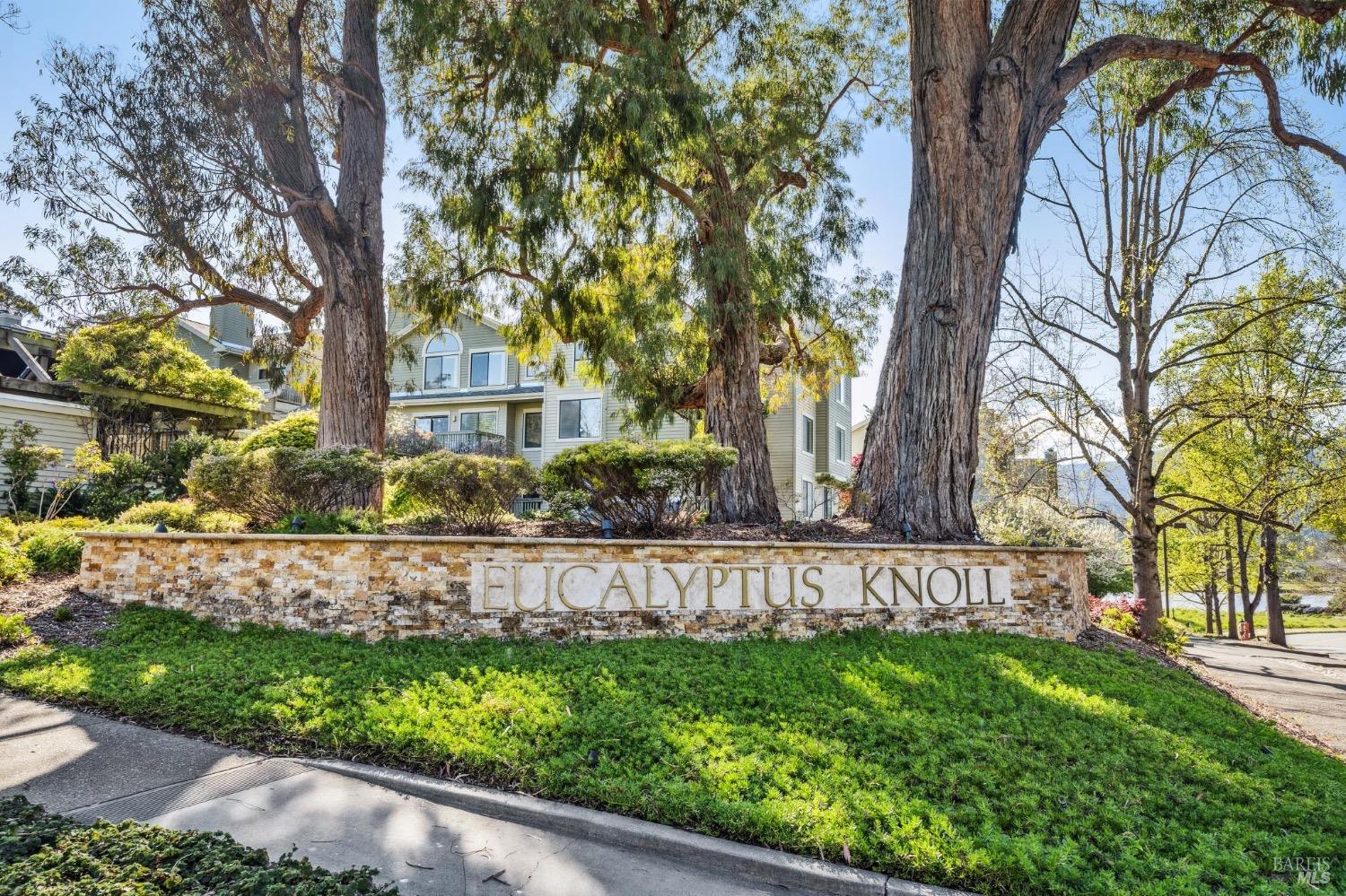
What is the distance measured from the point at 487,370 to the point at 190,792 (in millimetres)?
19670

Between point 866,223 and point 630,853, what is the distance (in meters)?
10.9

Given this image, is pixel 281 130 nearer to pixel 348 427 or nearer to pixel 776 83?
pixel 348 427

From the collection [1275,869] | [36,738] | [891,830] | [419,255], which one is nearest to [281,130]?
[419,255]

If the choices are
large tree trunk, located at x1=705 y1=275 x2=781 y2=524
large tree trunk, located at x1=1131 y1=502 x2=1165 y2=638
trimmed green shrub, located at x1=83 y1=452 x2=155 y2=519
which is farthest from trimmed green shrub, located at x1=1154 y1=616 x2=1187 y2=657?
trimmed green shrub, located at x1=83 y1=452 x2=155 y2=519

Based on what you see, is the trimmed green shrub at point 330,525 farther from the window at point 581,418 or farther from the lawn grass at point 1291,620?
the lawn grass at point 1291,620

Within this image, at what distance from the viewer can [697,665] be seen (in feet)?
19.1

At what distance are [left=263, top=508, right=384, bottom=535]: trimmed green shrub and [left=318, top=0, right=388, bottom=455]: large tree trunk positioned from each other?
7.52 feet

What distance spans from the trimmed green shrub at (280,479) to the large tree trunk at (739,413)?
4.37m

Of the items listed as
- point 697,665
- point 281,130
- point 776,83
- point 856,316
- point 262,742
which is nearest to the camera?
point 262,742

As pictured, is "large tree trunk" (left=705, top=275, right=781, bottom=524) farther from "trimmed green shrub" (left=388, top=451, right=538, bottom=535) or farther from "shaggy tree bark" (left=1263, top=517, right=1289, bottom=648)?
"shaggy tree bark" (left=1263, top=517, right=1289, bottom=648)

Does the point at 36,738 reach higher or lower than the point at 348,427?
lower

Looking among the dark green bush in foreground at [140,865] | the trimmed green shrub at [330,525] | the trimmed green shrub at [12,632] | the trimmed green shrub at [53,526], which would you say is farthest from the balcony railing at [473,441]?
the dark green bush in foreground at [140,865]

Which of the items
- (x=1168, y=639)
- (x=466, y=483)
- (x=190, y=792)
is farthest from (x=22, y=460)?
(x=1168, y=639)

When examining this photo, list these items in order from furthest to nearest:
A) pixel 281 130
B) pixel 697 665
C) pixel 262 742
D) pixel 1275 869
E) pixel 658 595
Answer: pixel 281 130, pixel 658 595, pixel 697 665, pixel 262 742, pixel 1275 869
